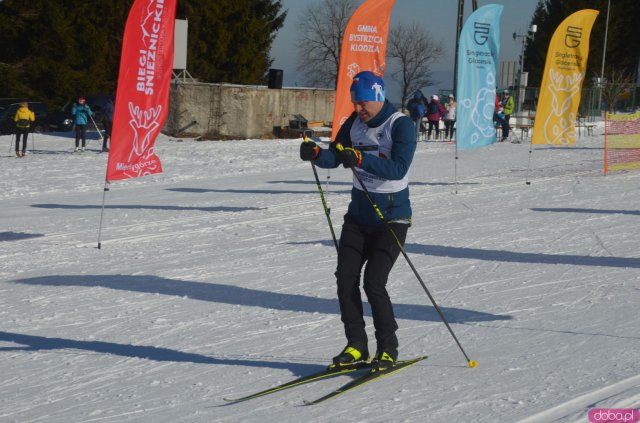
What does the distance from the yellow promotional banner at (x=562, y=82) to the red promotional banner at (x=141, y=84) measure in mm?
8194

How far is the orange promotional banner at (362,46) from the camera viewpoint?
1462 centimetres

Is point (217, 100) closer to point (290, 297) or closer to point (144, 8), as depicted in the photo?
point (144, 8)

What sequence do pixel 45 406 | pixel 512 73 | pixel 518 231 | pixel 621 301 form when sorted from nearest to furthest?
pixel 45 406 < pixel 621 301 < pixel 518 231 < pixel 512 73

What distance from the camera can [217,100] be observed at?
31.0 m

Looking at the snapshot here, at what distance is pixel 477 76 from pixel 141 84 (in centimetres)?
705

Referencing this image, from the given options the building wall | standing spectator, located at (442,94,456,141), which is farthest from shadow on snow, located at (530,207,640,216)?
the building wall

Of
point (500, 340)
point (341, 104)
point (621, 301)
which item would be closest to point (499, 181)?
point (341, 104)

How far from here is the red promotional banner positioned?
10.8 m

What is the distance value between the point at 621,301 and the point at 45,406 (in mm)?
4767

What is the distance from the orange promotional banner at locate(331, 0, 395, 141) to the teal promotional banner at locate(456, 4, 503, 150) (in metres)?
1.54

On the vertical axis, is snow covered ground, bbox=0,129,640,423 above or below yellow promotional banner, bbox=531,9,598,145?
below

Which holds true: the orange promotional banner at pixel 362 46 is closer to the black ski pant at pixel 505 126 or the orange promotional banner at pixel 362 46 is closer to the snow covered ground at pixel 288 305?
the snow covered ground at pixel 288 305

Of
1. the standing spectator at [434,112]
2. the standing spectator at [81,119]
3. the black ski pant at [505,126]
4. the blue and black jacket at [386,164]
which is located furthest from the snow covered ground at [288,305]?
the standing spectator at [434,112]

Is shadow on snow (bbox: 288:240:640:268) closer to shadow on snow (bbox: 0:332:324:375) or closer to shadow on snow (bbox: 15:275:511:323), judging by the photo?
shadow on snow (bbox: 15:275:511:323)
